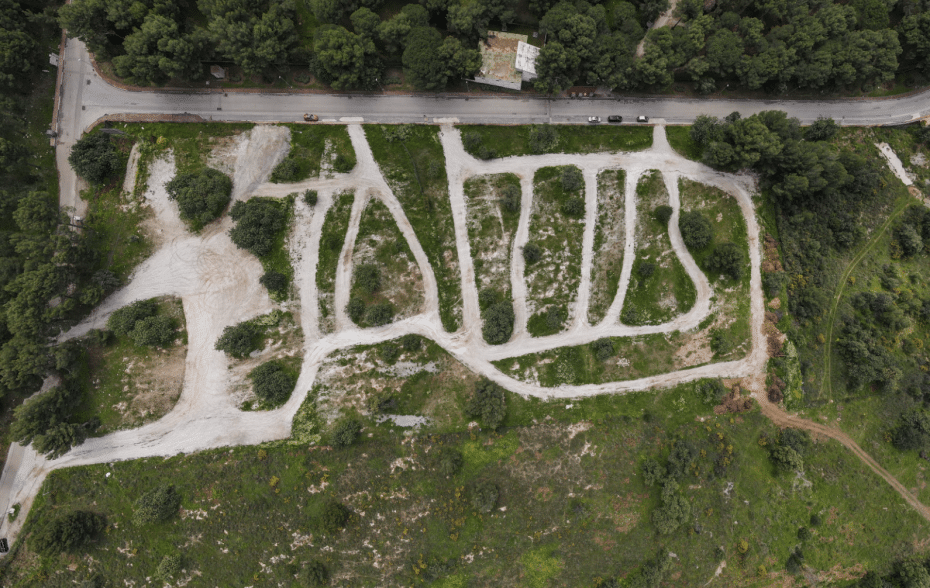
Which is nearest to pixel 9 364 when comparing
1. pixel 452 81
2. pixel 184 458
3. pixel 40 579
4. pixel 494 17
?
pixel 184 458

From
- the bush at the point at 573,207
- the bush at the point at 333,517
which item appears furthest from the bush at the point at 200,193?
the bush at the point at 573,207

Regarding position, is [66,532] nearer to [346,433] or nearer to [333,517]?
[333,517]

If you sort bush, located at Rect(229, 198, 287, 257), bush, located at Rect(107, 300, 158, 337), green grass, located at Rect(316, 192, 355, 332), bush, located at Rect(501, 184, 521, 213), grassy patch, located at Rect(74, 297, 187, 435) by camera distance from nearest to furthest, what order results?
bush, located at Rect(107, 300, 158, 337), grassy patch, located at Rect(74, 297, 187, 435), bush, located at Rect(229, 198, 287, 257), green grass, located at Rect(316, 192, 355, 332), bush, located at Rect(501, 184, 521, 213)

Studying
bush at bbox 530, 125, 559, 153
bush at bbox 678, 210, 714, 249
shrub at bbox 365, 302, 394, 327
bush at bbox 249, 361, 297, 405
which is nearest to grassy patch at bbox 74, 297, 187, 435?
bush at bbox 249, 361, 297, 405

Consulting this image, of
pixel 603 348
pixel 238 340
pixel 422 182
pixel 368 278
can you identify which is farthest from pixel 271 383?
pixel 603 348

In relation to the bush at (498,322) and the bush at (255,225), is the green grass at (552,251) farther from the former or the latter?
the bush at (255,225)

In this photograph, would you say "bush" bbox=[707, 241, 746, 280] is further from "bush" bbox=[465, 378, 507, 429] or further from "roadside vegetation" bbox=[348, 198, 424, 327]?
"roadside vegetation" bbox=[348, 198, 424, 327]
